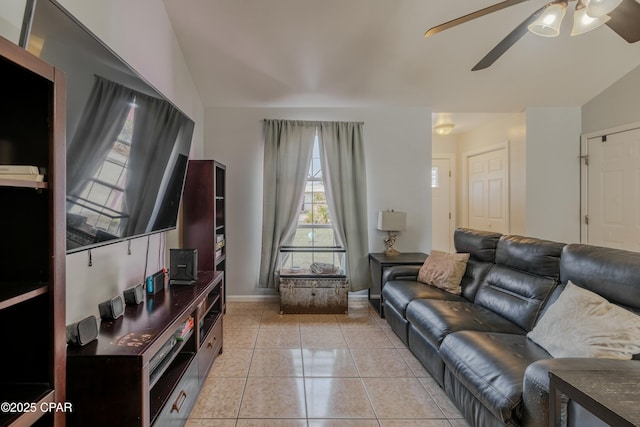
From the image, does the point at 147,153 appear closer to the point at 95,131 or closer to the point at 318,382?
the point at 95,131

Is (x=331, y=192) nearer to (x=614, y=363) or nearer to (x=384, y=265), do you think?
(x=384, y=265)

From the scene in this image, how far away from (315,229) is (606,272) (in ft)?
9.40

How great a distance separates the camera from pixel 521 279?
2.26 meters

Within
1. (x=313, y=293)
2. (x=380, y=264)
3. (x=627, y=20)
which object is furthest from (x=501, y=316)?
(x=627, y=20)

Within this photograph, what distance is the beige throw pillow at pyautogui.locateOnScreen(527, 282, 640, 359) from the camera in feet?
4.64

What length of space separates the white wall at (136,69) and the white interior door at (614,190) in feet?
15.5

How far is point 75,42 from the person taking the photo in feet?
3.83

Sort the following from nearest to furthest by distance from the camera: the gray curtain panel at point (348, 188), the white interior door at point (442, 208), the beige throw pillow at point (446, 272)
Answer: the beige throw pillow at point (446, 272) → the gray curtain panel at point (348, 188) → the white interior door at point (442, 208)

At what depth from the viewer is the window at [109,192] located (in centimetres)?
134

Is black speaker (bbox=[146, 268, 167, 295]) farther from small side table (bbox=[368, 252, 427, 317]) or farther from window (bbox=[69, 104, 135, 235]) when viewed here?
small side table (bbox=[368, 252, 427, 317])

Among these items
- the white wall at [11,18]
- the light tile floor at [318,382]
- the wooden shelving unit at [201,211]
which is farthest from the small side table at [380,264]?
the white wall at [11,18]

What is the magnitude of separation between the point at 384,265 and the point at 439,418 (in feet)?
5.55

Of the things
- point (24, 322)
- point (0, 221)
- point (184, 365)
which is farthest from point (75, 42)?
point (184, 365)

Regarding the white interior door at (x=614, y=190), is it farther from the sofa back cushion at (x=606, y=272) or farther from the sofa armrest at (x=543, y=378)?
the sofa armrest at (x=543, y=378)
